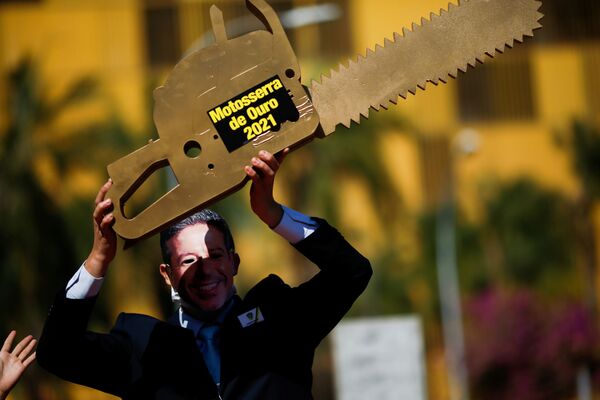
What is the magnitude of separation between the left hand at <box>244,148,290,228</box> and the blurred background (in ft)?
93.7

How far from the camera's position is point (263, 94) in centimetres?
426

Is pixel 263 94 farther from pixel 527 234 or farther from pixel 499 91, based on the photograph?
pixel 499 91

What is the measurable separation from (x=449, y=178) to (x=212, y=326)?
35.3 metres

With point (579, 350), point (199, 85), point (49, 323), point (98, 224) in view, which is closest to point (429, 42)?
point (199, 85)

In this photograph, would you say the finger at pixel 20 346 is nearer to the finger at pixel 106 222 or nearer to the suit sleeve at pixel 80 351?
the suit sleeve at pixel 80 351

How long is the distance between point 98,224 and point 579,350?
35365mm

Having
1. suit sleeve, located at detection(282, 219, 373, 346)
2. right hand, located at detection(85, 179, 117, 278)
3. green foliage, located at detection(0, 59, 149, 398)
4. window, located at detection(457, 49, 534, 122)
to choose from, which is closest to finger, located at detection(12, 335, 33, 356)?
right hand, located at detection(85, 179, 117, 278)

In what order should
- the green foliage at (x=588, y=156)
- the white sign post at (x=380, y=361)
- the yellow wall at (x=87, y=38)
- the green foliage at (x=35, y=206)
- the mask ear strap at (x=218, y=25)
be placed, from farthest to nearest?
1. the green foliage at (x=588, y=156)
2. the yellow wall at (x=87, y=38)
3. the green foliage at (x=35, y=206)
4. the white sign post at (x=380, y=361)
5. the mask ear strap at (x=218, y=25)

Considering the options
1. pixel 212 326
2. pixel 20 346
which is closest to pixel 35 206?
pixel 20 346

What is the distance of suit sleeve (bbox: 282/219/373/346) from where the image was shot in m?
4.37

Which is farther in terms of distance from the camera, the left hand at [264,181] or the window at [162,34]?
the window at [162,34]

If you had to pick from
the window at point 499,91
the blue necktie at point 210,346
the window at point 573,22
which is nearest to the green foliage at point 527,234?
the window at point 499,91

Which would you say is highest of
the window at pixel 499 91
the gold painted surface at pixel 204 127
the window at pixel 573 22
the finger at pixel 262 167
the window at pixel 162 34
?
the gold painted surface at pixel 204 127

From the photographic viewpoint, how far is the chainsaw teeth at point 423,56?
4.21 meters
